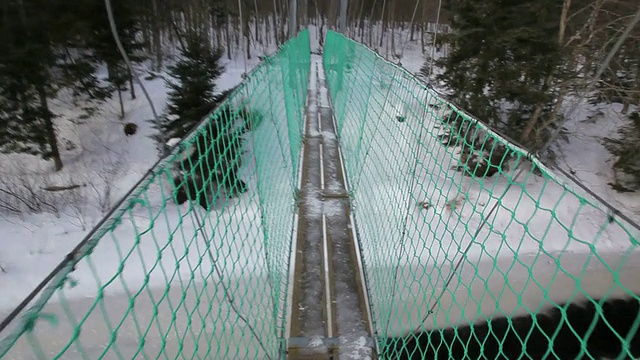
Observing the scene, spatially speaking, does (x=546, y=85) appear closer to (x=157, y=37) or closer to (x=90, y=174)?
(x=90, y=174)

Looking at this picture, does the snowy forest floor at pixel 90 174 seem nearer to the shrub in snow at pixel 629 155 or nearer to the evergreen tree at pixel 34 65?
the shrub in snow at pixel 629 155

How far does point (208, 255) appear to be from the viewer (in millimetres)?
3295

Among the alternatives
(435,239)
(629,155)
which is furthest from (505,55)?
(435,239)

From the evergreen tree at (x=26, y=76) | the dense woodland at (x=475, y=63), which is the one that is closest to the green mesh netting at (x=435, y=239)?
the dense woodland at (x=475, y=63)

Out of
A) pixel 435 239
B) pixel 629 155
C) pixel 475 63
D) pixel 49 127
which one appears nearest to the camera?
pixel 435 239

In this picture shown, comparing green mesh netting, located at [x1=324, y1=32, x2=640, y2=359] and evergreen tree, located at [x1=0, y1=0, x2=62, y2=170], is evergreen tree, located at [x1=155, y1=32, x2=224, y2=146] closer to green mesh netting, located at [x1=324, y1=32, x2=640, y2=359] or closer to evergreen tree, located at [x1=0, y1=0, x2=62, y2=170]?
green mesh netting, located at [x1=324, y1=32, x2=640, y2=359]

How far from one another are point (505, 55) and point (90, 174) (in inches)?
285

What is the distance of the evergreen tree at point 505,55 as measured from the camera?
519 cm

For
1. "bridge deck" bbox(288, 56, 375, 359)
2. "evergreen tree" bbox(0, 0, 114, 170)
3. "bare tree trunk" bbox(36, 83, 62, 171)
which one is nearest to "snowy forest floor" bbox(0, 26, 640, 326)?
"bare tree trunk" bbox(36, 83, 62, 171)

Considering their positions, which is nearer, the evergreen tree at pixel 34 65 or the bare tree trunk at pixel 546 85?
the bare tree trunk at pixel 546 85

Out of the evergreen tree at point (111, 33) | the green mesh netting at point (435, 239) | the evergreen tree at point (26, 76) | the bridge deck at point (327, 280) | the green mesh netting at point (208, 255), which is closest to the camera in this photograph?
Answer: the green mesh netting at point (208, 255)

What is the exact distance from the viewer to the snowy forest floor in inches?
193

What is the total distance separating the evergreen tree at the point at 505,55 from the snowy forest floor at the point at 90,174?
1.81m

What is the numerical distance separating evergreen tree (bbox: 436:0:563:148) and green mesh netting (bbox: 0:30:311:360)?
9.06 ft
